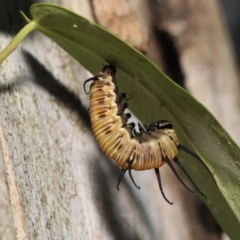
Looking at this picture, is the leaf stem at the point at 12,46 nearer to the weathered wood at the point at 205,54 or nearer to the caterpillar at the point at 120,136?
the caterpillar at the point at 120,136

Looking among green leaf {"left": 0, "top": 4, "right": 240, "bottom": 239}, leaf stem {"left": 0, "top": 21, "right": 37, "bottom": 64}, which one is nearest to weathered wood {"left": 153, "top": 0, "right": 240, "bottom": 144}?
green leaf {"left": 0, "top": 4, "right": 240, "bottom": 239}

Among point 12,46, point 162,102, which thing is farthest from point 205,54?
point 12,46

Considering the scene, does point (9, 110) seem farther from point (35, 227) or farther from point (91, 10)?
point (91, 10)

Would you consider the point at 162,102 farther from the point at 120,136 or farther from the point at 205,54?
the point at 205,54

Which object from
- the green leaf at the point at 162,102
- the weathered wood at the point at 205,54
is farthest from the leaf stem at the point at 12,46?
the weathered wood at the point at 205,54

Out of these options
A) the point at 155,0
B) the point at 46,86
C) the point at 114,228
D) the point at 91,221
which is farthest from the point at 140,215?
the point at 155,0

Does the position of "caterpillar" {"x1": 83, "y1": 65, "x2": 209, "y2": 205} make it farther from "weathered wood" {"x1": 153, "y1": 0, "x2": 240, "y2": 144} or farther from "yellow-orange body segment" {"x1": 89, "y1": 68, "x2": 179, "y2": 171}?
"weathered wood" {"x1": 153, "y1": 0, "x2": 240, "y2": 144}

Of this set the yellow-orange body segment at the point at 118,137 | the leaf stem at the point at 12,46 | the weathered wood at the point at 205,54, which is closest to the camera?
the leaf stem at the point at 12,46
